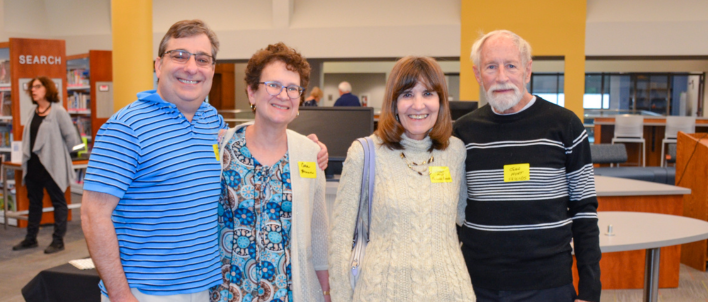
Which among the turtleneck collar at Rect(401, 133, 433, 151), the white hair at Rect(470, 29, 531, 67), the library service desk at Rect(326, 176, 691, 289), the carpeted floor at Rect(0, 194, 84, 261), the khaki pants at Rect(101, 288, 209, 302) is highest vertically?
the white hair at Rect(470, 29, 531, 67)

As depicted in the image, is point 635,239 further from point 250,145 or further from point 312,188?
point 250,145

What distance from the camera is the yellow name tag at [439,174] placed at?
1591 millimetres

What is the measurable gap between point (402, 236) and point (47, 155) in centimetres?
503

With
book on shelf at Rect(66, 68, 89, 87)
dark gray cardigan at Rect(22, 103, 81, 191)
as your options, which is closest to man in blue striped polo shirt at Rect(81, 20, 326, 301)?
dark gray cardigan at Rect(22, 103, 81, 191)

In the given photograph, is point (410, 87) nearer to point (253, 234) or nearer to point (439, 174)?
point (439, 174)

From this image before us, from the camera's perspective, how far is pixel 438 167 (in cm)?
161

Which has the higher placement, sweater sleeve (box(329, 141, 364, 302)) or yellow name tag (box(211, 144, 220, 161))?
yellow name tag (box(211, 144, 220, 161))

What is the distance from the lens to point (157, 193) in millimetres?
1503

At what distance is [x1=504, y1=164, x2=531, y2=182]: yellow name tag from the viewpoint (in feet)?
5.63

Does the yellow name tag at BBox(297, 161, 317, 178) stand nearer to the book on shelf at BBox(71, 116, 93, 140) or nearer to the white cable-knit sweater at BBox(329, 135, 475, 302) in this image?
the white cable-knit sweater at BBox(329, 135, 475, 302)

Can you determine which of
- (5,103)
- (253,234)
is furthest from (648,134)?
(5,103)

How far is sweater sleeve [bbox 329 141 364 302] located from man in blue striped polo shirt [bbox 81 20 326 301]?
0.38m

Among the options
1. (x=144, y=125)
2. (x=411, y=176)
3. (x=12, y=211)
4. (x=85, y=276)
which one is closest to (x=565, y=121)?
(x=411, y=176)

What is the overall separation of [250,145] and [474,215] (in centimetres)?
80
